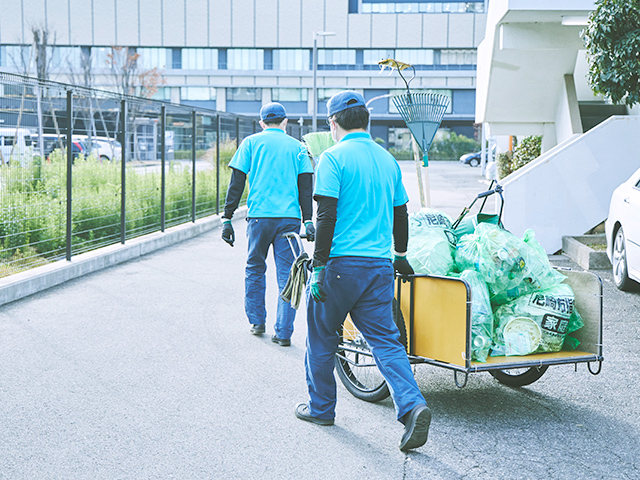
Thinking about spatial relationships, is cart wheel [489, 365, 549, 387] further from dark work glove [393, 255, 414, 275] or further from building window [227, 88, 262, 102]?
building window [227, 88, 262, 102]

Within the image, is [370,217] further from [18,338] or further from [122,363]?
[18,338]

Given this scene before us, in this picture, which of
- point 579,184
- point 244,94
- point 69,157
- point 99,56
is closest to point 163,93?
point 99,56

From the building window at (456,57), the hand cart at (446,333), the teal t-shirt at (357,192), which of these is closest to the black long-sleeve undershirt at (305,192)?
the hand cart at (446,333)

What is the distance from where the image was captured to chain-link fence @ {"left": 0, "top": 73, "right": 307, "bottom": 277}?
9141mm

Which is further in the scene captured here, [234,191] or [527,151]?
[527,151]

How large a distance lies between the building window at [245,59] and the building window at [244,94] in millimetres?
1910

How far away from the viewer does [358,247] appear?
4559 mm

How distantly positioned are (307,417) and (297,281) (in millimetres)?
847

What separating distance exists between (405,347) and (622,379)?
1998 millimetres

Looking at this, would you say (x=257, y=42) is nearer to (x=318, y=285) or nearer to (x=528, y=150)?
(x=528, y=150)

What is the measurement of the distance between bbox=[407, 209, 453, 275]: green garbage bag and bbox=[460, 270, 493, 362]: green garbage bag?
7.4 inches

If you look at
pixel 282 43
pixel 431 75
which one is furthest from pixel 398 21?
pixel 282 43

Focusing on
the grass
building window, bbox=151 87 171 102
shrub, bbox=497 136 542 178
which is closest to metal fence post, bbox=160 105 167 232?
the grass

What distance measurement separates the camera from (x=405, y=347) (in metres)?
5.08
